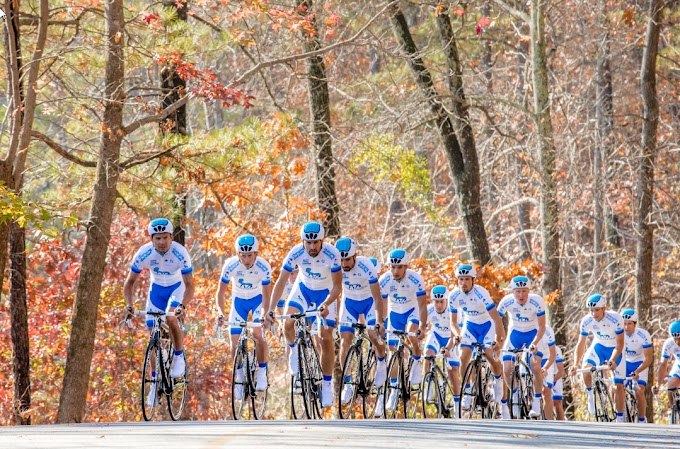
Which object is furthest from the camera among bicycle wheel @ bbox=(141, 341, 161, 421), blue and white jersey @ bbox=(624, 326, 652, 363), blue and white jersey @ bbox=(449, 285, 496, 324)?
blue and white jersey @ bbox=(624, 326, 652, 363)

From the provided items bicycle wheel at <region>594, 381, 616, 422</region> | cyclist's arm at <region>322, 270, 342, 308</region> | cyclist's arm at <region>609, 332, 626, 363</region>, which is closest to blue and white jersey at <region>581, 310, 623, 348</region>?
cyclist's arm at <region>609, 332, 626, 363</region>

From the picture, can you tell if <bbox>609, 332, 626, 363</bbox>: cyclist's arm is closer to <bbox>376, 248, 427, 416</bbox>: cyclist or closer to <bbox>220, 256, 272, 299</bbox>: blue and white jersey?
<bbox>376, 248, 427, 416</bbox>: cyclist

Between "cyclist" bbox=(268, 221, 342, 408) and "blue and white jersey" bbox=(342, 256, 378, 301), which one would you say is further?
"blue and white jersey" bbox=(342, 256, 378, 301)

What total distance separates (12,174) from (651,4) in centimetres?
1465

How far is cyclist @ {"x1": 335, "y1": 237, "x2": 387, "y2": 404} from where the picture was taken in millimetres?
14945

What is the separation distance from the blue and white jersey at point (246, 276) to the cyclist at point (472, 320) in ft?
12.5

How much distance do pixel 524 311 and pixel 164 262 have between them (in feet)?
22.0

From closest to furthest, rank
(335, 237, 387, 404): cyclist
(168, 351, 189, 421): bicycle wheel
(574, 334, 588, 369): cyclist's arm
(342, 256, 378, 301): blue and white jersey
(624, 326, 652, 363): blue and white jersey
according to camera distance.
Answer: (168, 351, 189, 421): bicycle wheel, (335, 237, 387, 404): cyclist, (342, 256, 378, 301): blue and white jersey, (574, 334, 588, 369): cyclist's arm, (624, 326, 652, 363): blue and white jersey

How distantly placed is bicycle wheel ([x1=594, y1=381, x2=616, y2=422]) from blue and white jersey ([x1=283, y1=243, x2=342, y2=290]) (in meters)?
6.71

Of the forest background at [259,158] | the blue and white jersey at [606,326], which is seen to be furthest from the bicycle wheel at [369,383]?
the blue and white jersey at [606,326]

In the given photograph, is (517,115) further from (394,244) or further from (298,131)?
(298,131)

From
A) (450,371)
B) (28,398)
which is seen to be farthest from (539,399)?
(28,398)

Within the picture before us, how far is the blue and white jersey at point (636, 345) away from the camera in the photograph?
66.8ft

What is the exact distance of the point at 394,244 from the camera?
1075 inches
